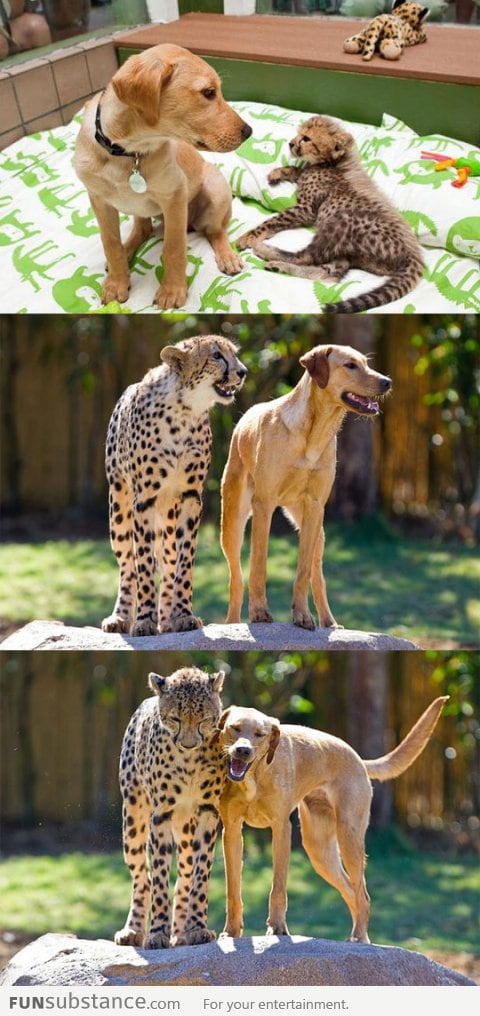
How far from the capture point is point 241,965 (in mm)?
2033

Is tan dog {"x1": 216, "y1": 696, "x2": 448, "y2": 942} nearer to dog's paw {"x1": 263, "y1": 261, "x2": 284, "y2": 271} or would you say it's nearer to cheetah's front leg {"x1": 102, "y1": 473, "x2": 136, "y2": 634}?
cheetah's front leg {"x1": 102, "y1": 473, "x2": 136, "y2": 634}

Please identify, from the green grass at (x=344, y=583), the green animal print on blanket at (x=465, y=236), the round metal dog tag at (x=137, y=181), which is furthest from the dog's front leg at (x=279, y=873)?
the green animal print on blanket at (x=465, y=236)

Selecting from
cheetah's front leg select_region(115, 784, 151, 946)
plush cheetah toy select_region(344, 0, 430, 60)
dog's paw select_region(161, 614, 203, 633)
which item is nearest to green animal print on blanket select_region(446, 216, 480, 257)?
plush cheetah toy select_region(344, 0, 430, 60)

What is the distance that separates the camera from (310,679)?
3049 millimetres

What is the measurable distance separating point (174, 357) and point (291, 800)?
29.3 inches

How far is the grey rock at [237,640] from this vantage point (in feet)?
6.77

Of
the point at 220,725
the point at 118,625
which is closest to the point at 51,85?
the point at 118,625

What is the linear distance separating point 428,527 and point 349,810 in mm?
1445

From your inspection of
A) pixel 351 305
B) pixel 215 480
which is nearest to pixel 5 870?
pixel 215 480

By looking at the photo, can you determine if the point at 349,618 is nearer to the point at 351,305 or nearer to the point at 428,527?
the point at 428,527

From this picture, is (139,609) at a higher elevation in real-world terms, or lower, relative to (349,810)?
higher

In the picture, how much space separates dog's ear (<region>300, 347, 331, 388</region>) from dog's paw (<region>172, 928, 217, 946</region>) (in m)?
0.90

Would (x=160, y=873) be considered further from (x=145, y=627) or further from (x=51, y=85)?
(x=51, y=85)

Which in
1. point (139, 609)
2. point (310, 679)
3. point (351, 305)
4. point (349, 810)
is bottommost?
point (310, 679)
